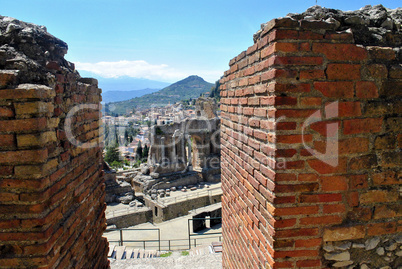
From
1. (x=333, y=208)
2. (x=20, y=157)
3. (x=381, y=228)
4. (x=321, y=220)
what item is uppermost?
(x=20, y=157)

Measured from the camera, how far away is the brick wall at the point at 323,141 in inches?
85.1

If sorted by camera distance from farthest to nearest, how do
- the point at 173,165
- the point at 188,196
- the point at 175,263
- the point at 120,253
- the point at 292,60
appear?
the point at 173,165 < the point at 188,196 < the point at 120,253 < the point at 175,263 < the point at 292,60

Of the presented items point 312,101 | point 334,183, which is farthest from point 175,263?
point 312,101

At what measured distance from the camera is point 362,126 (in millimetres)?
2262

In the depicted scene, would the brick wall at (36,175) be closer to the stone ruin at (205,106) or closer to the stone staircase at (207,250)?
the stone staircase at (207,250)

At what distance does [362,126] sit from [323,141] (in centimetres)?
39

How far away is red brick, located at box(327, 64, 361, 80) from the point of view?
2.19 metres

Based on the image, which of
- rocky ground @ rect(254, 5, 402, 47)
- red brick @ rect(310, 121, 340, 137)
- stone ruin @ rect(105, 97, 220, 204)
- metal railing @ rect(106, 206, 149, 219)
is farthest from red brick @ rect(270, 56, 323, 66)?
stone ruin @ rect(105, 97, 220, 204)

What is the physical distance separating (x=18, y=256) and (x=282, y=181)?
228 cm

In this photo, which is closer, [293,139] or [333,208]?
Answer: [293,139]

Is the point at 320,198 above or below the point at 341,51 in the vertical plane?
below

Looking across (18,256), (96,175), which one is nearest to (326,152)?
(18,256)

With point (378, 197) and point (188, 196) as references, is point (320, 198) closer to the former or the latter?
point (378, 197)

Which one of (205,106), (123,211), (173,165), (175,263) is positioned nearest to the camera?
(175,263)
